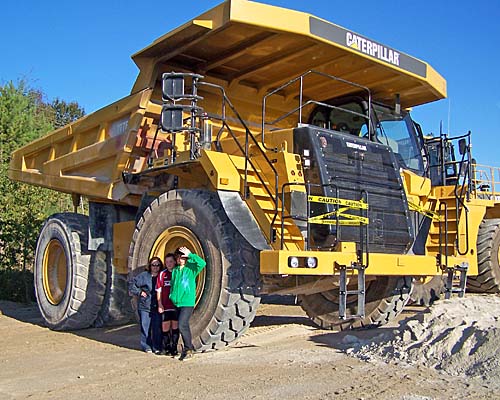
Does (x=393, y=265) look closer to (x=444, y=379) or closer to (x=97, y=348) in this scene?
(x=444, y=379)

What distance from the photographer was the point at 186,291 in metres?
5.89

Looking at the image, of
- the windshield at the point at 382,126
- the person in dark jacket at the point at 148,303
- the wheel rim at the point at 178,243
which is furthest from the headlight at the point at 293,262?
the windshield at the point at 382,126

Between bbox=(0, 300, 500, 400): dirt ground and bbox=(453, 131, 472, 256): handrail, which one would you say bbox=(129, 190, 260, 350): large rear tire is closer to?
bbox=(0, 300, 500, 400): dirt ground

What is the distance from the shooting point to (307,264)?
543cm

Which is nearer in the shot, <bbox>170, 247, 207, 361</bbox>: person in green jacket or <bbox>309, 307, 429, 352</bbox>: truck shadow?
<bbox>170, 247, 207, 361</bbox>: person in green jacket

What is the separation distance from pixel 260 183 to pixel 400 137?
2.63 meters

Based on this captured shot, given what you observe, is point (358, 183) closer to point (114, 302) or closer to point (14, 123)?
point (114, 302)

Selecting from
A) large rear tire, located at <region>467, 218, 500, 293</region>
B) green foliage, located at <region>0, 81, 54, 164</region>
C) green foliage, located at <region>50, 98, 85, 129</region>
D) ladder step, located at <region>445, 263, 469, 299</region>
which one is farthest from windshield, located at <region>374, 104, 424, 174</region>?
green foliage, located at <region>50, 98, 85, 129</region>

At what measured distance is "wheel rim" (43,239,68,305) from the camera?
9.22 m

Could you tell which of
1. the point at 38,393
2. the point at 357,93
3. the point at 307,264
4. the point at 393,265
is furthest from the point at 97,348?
the point at 357,93

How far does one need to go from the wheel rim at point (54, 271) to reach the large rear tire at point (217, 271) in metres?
3.67

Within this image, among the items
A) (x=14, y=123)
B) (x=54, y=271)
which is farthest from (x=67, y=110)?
(x=54, y=271)

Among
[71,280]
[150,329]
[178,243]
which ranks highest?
[178,243]

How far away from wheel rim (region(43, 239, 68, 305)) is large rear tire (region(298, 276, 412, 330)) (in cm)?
388
